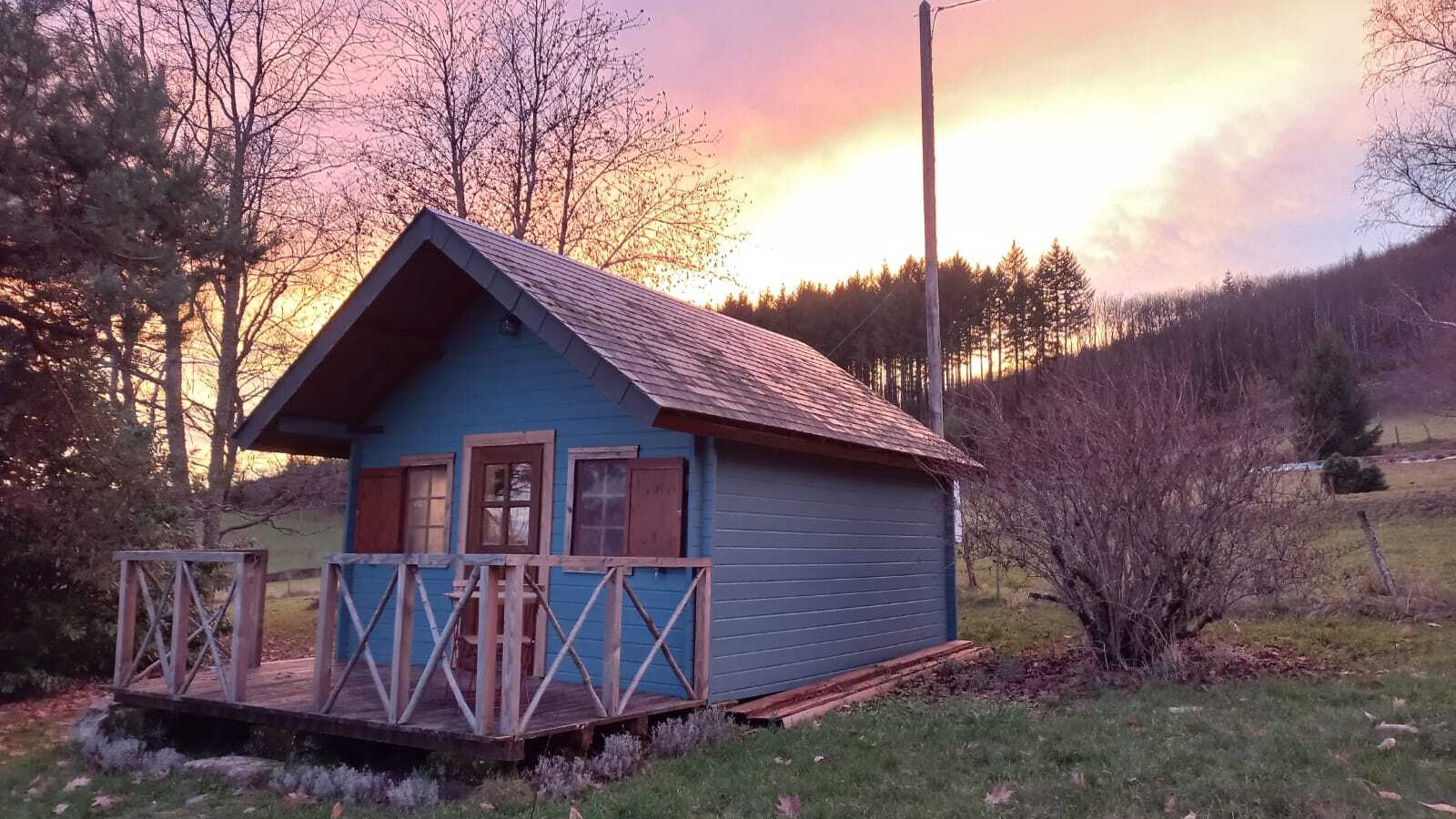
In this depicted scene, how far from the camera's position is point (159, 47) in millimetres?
15539

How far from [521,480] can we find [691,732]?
327 cm

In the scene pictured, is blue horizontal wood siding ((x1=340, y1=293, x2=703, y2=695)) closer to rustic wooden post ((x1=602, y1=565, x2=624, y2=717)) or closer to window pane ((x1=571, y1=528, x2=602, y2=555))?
window pane ((x1=571, y1=528, x2=602, y2=555))

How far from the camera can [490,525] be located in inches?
353

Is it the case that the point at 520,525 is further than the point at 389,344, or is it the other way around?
the point at 389,344

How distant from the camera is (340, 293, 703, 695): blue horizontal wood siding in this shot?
25.3 ft

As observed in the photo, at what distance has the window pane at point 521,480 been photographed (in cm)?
881

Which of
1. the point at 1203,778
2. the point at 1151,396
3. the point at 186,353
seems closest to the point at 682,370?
the point at 1151,396

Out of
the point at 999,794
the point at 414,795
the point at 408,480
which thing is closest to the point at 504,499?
the point at 408,480

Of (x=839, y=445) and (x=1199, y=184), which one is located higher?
(x=1199, y=184)

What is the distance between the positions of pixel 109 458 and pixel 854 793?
1054 cm

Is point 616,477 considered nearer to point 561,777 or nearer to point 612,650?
point 612,650

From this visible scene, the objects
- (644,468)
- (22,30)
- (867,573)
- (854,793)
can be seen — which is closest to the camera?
(854,793)

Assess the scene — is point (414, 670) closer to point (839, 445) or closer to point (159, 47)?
point (839, 445)

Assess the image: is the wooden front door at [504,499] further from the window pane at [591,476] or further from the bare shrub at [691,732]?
the bare shrub at [691,732]
